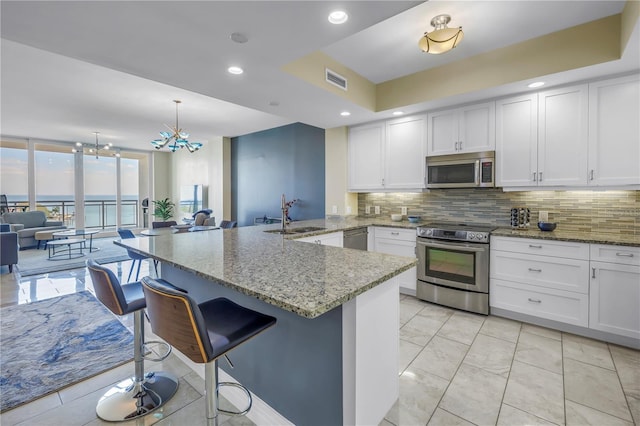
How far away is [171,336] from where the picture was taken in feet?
3.89

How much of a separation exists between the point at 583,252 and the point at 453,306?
1324mm

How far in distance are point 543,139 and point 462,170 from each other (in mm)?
814

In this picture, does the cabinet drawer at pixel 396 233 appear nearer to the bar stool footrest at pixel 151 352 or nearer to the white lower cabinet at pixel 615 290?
the white lower cabinet at pixel 615 290

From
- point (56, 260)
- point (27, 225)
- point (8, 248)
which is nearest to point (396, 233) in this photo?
point (8, 248)

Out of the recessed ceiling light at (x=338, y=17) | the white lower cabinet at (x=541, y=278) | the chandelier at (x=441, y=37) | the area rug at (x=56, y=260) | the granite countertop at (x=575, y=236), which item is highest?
the chandelier at (x=441, y=37)

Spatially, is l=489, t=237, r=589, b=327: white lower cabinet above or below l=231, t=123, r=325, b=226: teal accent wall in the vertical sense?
below

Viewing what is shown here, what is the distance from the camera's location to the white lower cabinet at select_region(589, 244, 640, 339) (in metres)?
2.38

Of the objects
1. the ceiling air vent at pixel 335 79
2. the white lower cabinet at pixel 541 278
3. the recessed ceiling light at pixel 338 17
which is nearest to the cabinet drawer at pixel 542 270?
the white lower cabinet at pixel 541 278

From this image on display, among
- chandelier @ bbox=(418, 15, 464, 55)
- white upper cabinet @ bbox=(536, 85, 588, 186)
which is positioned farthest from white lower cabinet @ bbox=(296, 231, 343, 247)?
white upper cabinet @ bbox=(536, 85, 588, 186)

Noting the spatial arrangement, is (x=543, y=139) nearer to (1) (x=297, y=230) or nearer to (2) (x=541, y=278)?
(2) (x=541, y=278)

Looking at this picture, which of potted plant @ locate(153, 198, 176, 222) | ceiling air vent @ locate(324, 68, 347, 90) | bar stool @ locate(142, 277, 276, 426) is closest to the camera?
bar stool @ locate(142, 277, 276, 426)

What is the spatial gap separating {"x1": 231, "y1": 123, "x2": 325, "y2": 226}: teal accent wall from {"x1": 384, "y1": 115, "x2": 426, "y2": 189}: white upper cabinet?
1480 mm

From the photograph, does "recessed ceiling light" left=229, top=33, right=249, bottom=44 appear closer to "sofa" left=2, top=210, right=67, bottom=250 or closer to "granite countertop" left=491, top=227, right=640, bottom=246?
"granite countertop" left=491, top=227, right=640, bottom=246

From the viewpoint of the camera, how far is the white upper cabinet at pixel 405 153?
3.78 meters
